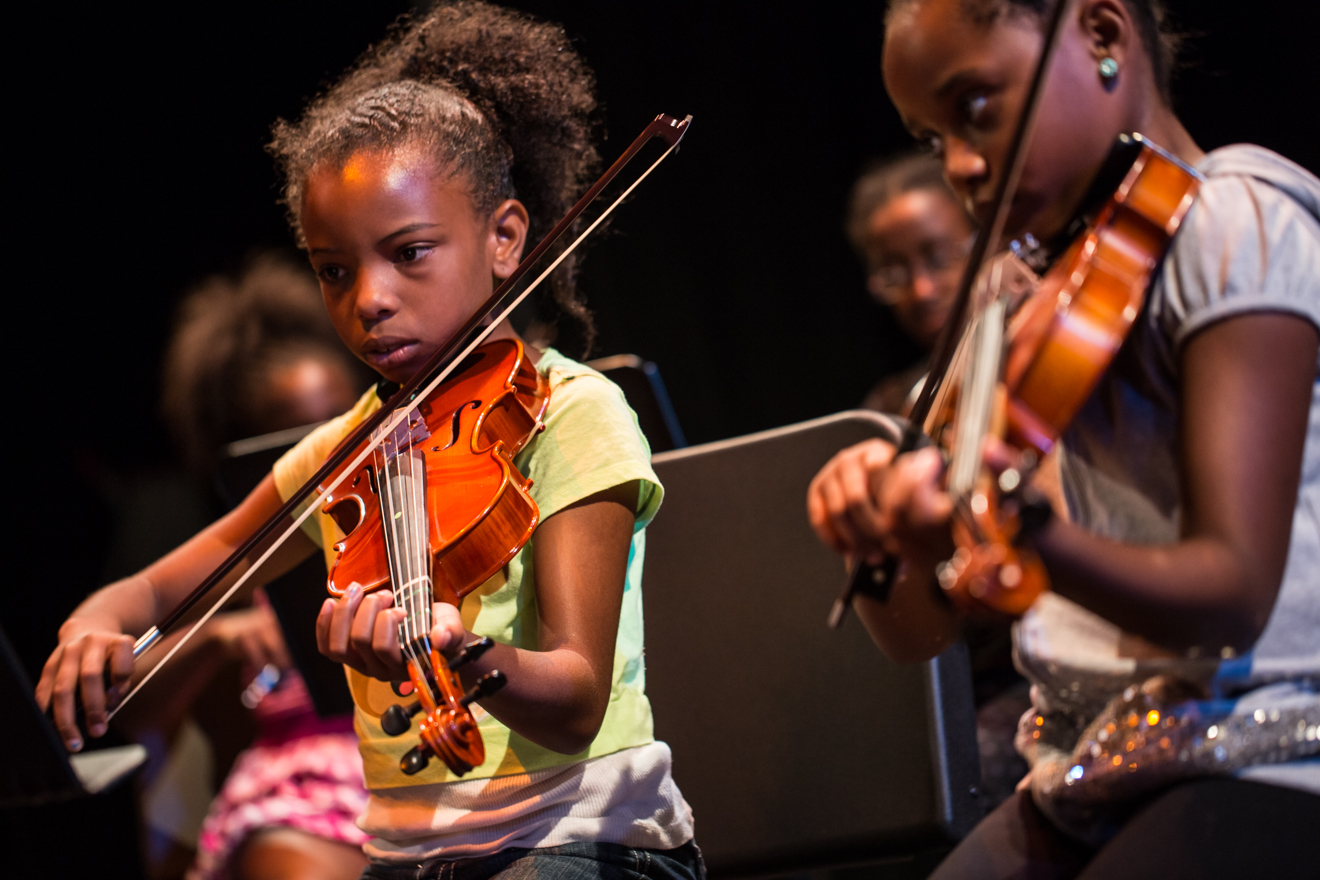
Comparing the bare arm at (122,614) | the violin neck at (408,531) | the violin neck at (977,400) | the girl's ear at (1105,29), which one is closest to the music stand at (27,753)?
the bare arm at (122,614)

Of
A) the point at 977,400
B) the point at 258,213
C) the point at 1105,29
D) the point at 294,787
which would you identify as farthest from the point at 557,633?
the point at 258,213

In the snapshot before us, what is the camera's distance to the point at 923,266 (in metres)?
2.48

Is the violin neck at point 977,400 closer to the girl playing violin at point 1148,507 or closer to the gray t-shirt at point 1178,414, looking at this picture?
the girl playing violin at point 1148,507

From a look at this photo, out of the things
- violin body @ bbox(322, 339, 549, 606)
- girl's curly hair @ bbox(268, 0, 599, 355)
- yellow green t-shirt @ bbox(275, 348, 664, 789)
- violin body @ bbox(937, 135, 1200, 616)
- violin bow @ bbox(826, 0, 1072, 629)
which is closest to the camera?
violin body @ bbox(937, 135, 1200, 616)

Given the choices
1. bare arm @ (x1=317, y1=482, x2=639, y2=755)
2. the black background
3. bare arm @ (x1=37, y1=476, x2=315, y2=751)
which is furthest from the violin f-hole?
the black background

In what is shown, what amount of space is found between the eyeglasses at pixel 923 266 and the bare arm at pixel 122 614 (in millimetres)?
1603

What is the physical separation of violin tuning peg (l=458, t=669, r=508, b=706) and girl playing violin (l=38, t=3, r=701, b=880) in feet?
0.20

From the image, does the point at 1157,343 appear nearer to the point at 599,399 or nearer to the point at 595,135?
the point at 599,399

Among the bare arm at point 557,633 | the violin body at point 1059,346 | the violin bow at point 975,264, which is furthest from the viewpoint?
the bare arm at point 557,633

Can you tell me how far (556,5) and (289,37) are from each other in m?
1.18

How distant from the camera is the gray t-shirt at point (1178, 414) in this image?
0.75 meters

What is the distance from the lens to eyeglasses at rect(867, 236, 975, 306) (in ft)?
8.10

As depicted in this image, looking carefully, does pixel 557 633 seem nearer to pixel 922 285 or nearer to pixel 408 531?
pixel 408 531

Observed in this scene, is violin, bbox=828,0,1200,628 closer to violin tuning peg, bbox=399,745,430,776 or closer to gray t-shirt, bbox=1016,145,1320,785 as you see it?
gray t-shirt, bbox=1016,145,1320,785
